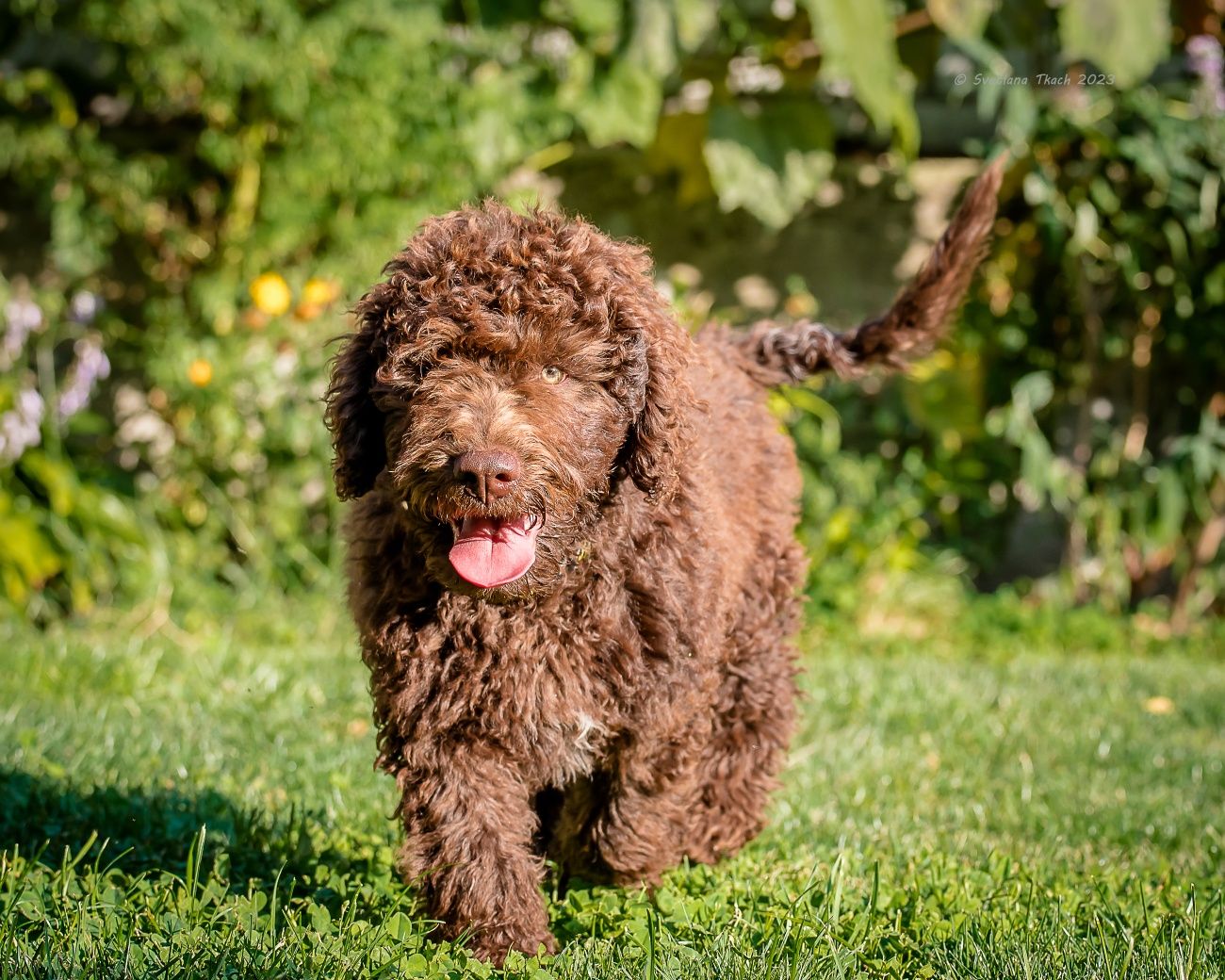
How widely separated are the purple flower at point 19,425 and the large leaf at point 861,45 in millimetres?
4169

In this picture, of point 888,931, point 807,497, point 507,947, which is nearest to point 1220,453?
point 807,497

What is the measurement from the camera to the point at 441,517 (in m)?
2.78

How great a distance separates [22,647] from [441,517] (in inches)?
140

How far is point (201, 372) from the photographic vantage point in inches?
272

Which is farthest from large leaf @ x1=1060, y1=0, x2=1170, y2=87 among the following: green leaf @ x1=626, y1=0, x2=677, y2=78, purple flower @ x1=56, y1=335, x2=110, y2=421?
purple flower @ x1=56, y1=335, x2=110, y2=421

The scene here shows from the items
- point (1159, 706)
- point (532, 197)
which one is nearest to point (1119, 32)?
point (532, 197)

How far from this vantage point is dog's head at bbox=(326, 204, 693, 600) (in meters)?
2.79

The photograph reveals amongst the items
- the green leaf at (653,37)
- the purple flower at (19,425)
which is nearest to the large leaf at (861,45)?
the green leaf at (653,37)

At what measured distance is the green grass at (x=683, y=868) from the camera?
276 centimetres

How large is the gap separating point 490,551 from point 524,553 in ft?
0.24

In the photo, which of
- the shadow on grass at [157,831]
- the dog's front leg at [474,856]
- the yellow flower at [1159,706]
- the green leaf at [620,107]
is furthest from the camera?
the green leaf at [620,107]

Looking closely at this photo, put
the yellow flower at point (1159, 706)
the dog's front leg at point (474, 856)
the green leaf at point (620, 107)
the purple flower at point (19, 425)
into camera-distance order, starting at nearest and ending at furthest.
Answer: the dog's front leg at point (474, 856)
the yellow flower at point (1159, 706)
the purple flower at point (19, 425)
the green leaf at point (620, 107)

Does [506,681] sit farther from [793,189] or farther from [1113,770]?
[793,189]

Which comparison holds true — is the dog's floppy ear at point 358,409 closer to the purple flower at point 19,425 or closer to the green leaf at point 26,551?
the green leaf at point 26,551
